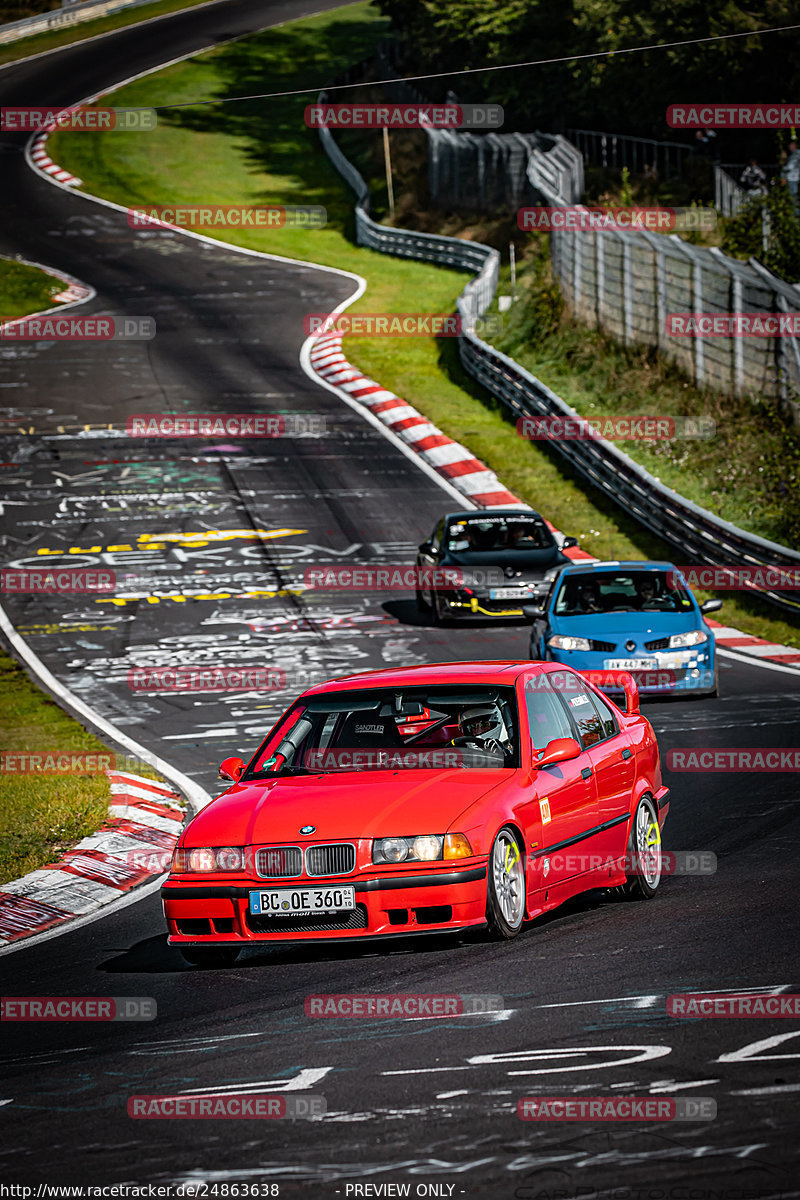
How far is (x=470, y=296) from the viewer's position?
3997 cm

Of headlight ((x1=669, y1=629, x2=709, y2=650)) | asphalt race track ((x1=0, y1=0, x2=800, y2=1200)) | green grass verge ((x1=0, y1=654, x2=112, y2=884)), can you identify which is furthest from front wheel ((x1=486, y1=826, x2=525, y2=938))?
headlight ((x1=669, y1=629, x2=709, y2=650))

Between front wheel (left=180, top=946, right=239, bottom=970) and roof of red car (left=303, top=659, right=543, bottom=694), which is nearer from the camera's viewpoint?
front wheel (left=180, top=946, right=239, bottom=970)

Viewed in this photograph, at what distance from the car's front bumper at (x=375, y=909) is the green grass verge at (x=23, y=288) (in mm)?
37455

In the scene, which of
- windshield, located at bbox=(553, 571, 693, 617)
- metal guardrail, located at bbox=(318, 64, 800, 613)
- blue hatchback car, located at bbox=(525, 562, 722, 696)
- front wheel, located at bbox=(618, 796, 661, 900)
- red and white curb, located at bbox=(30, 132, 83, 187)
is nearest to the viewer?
front wheel, located at bbox=(618, 796, 661, 900)

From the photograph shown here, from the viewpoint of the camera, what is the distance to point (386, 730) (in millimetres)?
9219

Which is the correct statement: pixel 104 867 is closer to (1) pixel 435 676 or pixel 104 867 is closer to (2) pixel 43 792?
(2) pixel 43 792

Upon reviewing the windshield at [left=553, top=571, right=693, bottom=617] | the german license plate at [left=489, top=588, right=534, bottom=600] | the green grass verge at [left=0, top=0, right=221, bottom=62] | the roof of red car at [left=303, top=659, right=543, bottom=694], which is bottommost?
the german license plate at [left=489, top=588, right=534, bottom=600]

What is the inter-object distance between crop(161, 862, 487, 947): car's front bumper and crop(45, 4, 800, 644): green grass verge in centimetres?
1383

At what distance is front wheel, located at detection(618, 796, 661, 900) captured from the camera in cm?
945

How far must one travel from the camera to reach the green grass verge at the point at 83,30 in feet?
251

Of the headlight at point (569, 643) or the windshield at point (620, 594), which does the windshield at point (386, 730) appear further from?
the windshield at point (620, 594)

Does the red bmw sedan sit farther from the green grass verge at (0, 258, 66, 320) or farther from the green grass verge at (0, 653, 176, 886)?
the green grass verge at (0, 258, 66, 320)

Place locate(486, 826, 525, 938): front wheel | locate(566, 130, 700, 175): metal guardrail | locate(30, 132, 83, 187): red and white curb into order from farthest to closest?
locate(30, 132, 83, 187): red and white curb
locate(566, 130, 700, 175): metal guardrail
locate(486, 826, 525, 938): front wheel

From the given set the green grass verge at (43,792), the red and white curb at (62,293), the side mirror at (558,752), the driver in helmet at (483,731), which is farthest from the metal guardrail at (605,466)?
the side mirror at (558,752)
